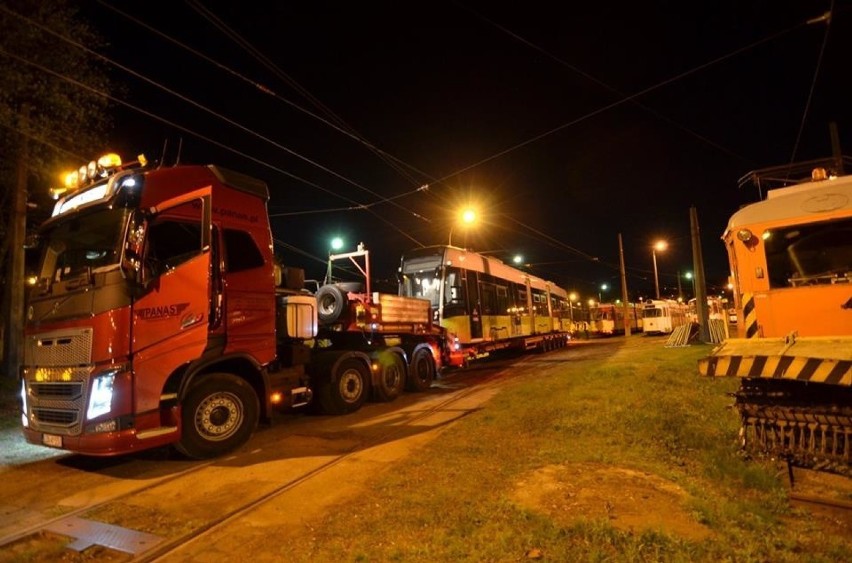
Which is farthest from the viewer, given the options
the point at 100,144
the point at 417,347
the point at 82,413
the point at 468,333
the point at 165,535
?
the point at 468,333

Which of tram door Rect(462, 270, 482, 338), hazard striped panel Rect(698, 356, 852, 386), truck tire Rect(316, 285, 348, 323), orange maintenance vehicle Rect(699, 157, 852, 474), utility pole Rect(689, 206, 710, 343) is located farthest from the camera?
utility pole Rect(689, 206, 710, 343)

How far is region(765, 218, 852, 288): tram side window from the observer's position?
6.12 metres

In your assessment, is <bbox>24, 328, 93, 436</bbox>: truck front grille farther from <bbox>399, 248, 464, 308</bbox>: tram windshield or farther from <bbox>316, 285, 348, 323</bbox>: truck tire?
<bbox>399, 248, 464, 308</bbox>: tram windshield

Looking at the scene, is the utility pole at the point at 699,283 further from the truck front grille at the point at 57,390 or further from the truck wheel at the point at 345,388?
the truck front grille at the point at 57,390

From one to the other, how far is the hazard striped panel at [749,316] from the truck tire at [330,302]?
23.3ft

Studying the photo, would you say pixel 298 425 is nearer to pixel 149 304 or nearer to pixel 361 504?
pixel 149 304

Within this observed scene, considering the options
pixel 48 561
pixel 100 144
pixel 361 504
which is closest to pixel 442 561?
pixel 361 504

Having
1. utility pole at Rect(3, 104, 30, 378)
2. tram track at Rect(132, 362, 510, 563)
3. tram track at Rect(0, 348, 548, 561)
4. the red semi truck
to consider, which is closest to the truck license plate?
the red semi truck

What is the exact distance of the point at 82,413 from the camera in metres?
5.92

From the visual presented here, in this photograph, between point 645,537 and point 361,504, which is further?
point 361,504

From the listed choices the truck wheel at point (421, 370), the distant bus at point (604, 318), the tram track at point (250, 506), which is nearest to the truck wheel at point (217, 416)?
the tram track at point (250, 506)

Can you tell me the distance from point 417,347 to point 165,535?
8851 millimetres

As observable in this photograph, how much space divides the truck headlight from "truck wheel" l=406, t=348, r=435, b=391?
755 cm

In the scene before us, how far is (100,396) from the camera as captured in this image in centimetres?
588
